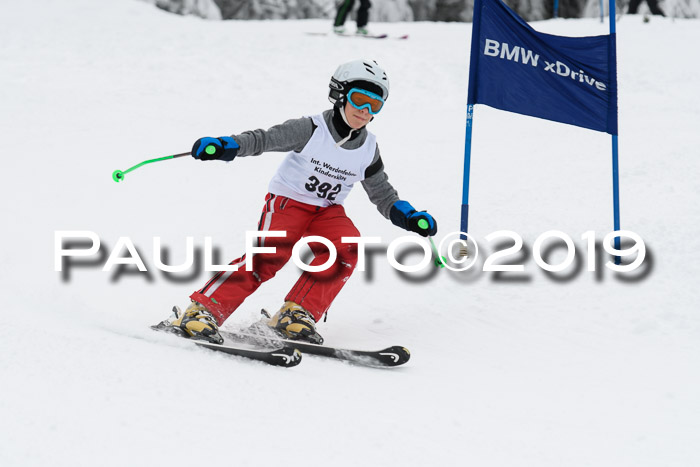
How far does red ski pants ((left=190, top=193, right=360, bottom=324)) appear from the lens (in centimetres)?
402

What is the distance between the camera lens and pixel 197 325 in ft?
12.2

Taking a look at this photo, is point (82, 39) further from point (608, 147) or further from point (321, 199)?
point (321, 199)

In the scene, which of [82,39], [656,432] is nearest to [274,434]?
[656,432]

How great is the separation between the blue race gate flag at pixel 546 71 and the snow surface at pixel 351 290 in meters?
0.96

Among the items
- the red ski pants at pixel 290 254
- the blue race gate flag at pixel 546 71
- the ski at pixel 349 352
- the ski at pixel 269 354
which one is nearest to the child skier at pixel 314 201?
the red ski pants at pixel 290 254

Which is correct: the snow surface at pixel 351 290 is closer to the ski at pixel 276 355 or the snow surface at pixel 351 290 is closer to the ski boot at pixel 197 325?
the ski at pixel 276 355

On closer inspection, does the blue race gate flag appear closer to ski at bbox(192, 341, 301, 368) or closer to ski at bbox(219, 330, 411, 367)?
ski at bbox(219, 330, 411, 367)

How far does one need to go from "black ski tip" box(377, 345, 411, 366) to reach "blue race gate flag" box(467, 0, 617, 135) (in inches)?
86.6

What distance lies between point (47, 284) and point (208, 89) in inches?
230

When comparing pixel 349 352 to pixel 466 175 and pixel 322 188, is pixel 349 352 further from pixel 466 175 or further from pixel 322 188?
pixel 466 175

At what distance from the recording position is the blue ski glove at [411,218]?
410 centimetres

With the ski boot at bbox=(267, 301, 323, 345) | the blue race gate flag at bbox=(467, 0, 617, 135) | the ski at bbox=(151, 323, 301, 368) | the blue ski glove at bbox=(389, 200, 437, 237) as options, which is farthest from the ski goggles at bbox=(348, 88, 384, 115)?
the blue race gate flag at bbox=(467, 0, 617, 135)

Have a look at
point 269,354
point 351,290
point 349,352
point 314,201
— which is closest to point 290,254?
point 314,201

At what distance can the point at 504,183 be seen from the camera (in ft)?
22.4
